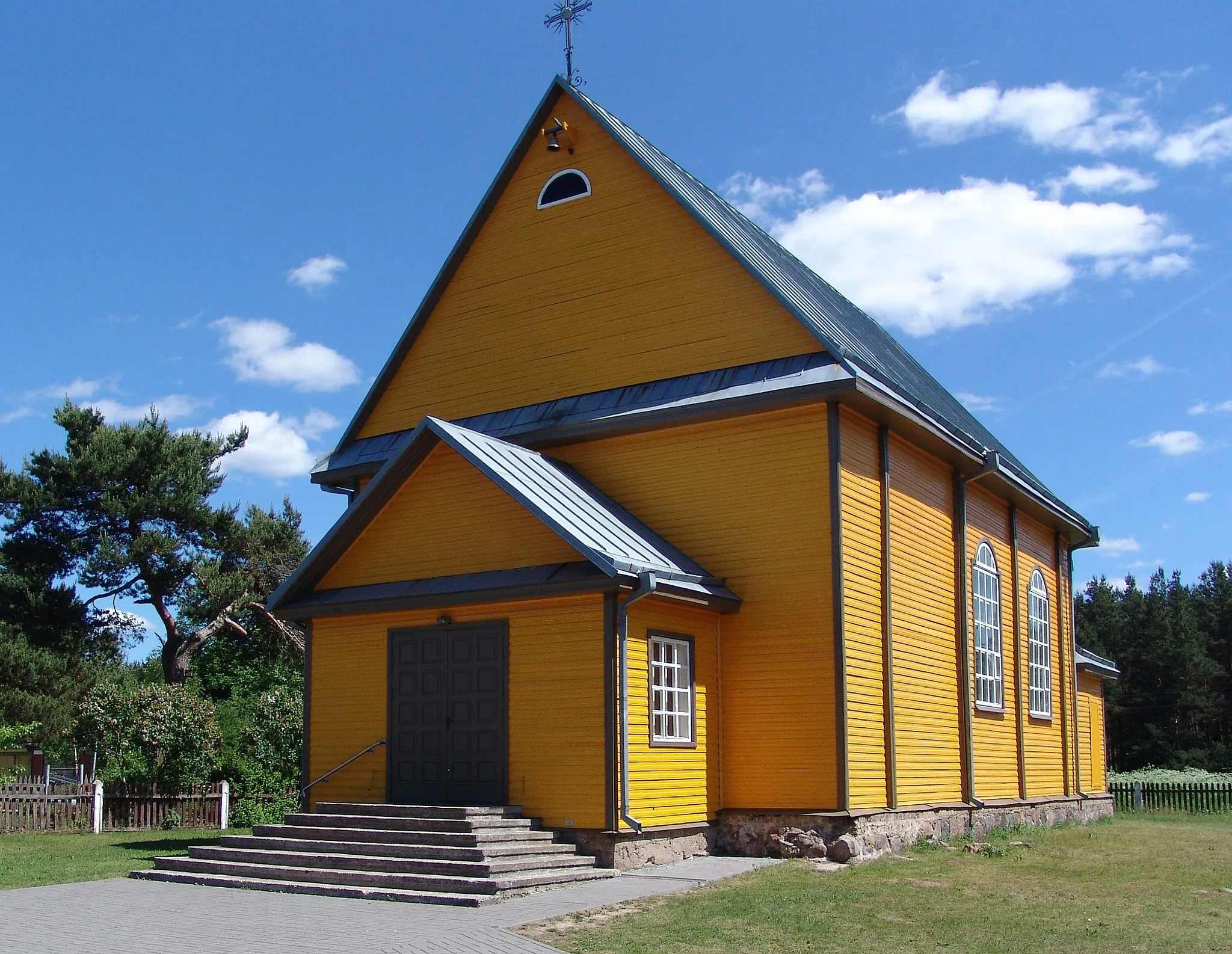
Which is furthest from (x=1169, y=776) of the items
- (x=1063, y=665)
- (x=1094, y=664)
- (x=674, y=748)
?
(x=674, y=748)

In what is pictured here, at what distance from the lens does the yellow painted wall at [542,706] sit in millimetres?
14461

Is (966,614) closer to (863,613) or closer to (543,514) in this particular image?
(863,613)

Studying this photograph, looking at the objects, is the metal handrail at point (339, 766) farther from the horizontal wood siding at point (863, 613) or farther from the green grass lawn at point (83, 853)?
the horizontal wood siding at point (863, 613)

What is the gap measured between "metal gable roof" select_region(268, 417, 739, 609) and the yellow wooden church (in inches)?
2.2

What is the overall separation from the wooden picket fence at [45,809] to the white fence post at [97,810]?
49 mm

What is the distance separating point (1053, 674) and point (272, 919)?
16794mm

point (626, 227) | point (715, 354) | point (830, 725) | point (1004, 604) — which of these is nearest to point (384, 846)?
point (830, 725)

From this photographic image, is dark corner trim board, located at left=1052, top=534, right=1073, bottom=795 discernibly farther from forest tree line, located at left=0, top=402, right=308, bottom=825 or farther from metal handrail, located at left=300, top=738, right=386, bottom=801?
forest tree line, located at left=0, top=402, right=308, bottom=825

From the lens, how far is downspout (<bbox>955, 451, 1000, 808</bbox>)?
61.3ft

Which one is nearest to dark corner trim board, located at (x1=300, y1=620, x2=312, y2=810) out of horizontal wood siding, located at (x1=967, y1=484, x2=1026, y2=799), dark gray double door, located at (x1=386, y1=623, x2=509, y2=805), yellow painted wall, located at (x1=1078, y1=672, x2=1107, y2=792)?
dark gray double door, located at (x1=386, y1=623, x2=509, y2=805)

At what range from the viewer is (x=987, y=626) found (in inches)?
809

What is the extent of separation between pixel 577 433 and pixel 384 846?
6543 mm

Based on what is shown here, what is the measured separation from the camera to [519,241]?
20.0 meters

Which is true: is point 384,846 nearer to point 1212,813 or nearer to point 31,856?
point 31,856
